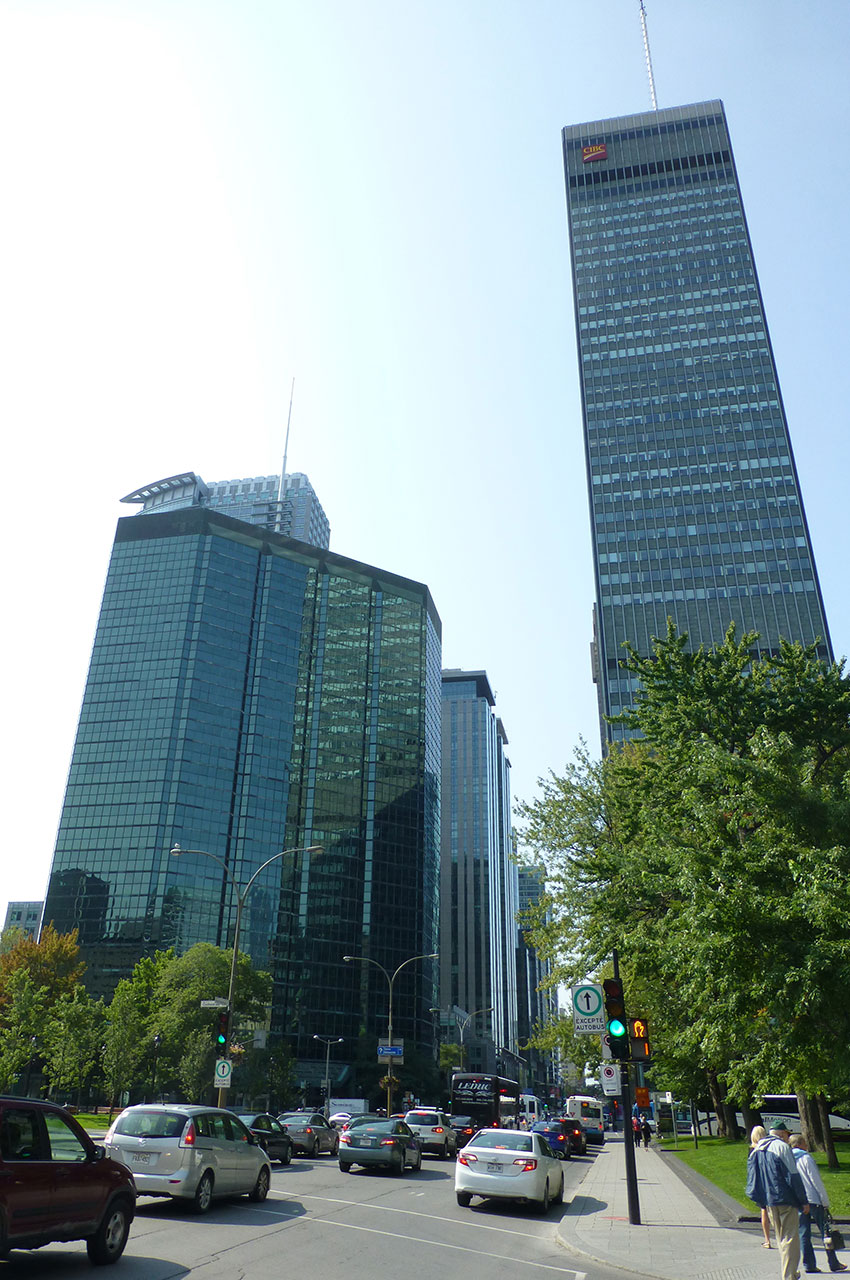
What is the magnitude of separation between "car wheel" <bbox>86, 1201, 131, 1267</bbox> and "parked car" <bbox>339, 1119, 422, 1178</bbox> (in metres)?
15.3

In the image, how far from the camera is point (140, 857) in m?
106

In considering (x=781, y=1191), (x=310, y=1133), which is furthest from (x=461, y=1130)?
(x=781, y=1191)

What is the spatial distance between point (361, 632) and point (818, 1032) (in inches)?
4912

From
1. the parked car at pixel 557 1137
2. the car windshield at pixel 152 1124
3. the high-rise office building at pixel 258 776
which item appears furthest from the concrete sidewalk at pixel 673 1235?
the high-rise office building at pixel 258 776

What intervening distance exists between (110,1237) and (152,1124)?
4157 mm

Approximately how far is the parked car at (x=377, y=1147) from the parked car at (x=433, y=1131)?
917cm

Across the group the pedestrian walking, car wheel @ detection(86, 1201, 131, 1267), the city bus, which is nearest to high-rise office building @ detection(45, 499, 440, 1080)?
the city bus

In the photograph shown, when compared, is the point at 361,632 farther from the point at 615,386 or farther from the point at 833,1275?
the point at 833,1275

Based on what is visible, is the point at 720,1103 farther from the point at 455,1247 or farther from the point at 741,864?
the point at 455,1247

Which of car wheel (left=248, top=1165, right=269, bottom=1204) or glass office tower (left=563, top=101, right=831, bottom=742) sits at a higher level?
glass office tower (left=563, top=101, right=831, bottom=742)

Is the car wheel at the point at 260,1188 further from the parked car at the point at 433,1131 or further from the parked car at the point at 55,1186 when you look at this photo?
the parked car at the point at 433,1131

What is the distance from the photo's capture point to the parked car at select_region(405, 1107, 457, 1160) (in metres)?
34.2

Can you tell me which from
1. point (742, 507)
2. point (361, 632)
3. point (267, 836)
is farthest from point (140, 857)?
point (742, 507)

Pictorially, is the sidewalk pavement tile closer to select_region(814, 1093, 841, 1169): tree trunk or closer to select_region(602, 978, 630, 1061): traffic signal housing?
select_region(602, 978, 630, 1061): traffic signal housing
